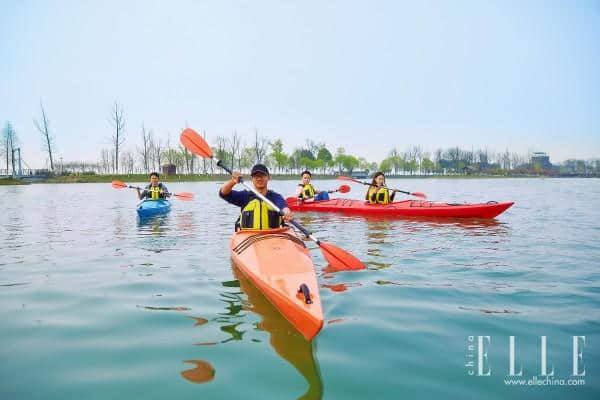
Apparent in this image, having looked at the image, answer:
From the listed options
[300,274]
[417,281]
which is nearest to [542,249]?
[417,281]

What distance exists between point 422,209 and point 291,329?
9.46 meters

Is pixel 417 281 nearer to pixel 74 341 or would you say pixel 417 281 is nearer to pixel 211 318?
pixel 211 318

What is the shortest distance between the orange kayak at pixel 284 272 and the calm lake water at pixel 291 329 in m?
0.22

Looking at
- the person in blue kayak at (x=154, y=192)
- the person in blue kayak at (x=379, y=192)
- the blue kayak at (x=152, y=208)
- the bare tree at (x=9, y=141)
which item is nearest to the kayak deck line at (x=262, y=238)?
the blue kayak at (x=152, y=208)

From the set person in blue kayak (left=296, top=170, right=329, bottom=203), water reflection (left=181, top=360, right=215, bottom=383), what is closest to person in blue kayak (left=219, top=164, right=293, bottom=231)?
water reflection (left=181, top=360, right=215, bottom=383)

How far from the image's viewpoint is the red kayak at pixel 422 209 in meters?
11.6

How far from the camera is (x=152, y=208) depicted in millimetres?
12727

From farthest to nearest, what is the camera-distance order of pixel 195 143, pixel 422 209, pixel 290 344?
pixel 422 209 → pixel 195 143 → pixel 290 344

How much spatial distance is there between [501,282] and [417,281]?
1082 mm

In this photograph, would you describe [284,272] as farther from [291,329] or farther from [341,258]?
[341,258]

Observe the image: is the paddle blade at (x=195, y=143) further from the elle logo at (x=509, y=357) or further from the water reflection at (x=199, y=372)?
the elle logo at (x=509, y=357)

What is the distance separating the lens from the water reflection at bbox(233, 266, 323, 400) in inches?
111

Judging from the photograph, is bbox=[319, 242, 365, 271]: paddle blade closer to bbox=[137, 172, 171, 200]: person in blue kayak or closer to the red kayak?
the red kayak

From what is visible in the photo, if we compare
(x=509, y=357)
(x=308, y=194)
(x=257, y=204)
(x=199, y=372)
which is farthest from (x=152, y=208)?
(x=509, y=357)
